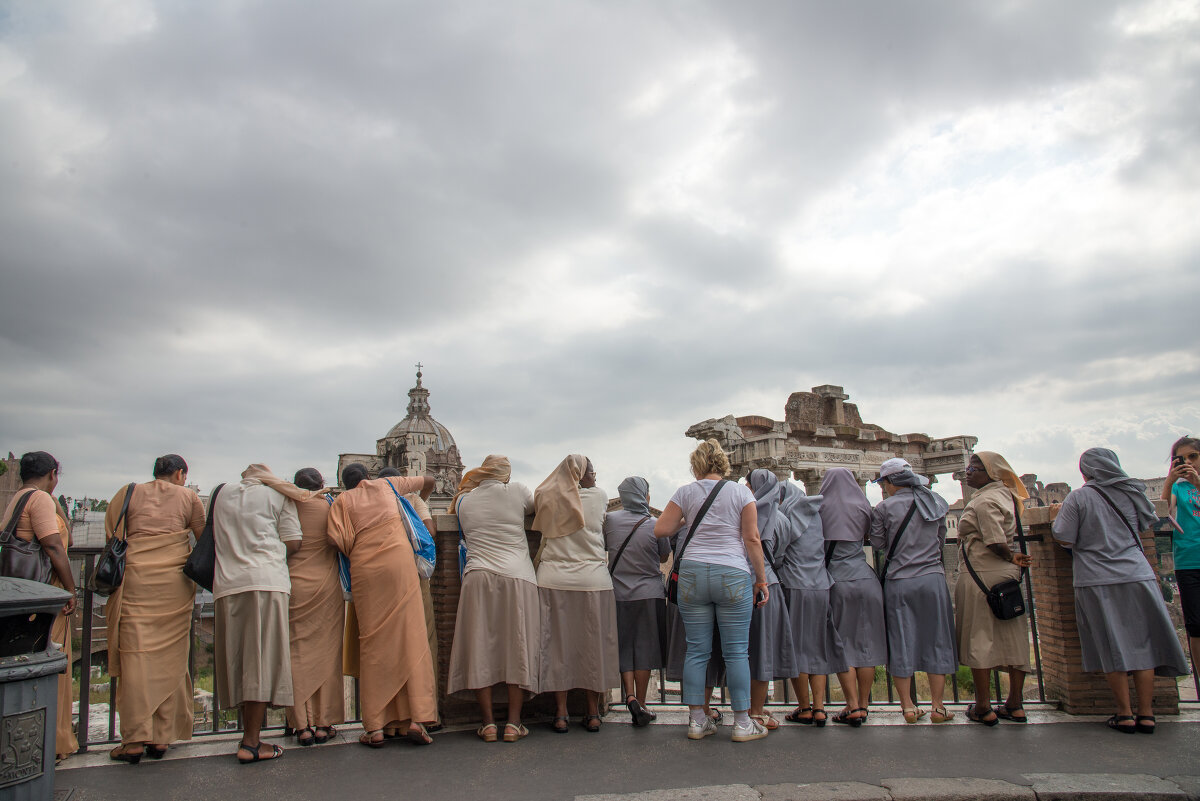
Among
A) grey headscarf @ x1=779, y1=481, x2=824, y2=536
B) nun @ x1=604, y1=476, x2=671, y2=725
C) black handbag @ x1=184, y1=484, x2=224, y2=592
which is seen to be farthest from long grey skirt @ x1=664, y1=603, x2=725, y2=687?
black handbag @ x1=184, y1=484, x2=224, y2=592

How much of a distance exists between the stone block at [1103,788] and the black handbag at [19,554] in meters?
5.64

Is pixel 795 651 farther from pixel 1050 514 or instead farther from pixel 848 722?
pixel 1050 514

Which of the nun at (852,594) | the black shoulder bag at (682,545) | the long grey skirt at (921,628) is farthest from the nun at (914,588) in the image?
the black shoulder bag at (682,545)

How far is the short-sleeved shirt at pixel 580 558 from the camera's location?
532 cm

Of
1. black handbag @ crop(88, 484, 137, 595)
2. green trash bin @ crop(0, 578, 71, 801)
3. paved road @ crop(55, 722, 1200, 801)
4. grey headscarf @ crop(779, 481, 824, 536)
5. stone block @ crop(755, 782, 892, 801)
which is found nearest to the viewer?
green trash bin @ crop(0, 578, 71, 801)

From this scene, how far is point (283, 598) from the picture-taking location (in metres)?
4.86

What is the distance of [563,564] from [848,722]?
226 centimetres

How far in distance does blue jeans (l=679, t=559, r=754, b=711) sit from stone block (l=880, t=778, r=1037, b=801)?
107cm

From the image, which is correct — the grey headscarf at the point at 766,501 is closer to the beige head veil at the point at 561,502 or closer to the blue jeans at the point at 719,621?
the blue jeans at the point at 719,621

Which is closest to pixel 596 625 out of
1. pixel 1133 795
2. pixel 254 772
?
pixel 254 772

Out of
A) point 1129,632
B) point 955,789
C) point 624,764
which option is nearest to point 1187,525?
point 1129,632

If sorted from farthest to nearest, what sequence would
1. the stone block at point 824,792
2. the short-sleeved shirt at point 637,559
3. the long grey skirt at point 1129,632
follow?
the short-sleeved shirt at point 637,559, the long grey skirt at point 1129,632, the stone block at point 824,792

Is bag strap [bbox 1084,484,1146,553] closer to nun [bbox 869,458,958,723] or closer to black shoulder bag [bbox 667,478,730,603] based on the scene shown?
nun [bbox 869,458,958,723]

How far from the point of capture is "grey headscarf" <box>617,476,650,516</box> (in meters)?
5.73
